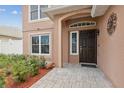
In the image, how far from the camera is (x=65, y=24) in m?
10.2

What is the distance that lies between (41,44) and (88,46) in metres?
4.14

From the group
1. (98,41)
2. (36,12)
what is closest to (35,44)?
(36,12)

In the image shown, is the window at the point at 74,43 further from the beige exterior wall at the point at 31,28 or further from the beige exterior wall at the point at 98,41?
the beige exterior wall at the point at 31,28

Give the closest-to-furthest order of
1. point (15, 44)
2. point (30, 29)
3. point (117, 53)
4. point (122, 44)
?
point (122, 44), point (117, 53), point (30, 29), point (15, 44)

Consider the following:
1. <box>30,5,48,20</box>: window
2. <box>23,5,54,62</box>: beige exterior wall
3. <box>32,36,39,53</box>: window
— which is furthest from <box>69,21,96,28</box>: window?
<box>32,36,39,53</box>: window

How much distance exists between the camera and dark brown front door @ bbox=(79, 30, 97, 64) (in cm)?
921

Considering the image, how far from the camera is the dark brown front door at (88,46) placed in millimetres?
9211

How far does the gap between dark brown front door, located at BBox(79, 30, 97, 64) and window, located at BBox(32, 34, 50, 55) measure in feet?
9.68

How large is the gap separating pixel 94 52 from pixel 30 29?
614 centimetres

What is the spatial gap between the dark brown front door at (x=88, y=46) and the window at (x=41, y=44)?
2.95 metres

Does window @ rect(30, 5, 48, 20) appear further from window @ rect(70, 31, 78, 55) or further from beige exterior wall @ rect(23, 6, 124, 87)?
window @ rect(70, 31, 78, 55)

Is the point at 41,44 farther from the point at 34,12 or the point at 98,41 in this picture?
the point at 98,41
